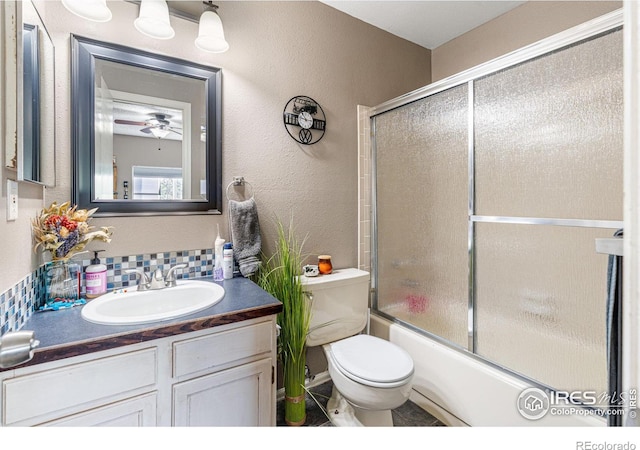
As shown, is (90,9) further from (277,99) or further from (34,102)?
(277,99)

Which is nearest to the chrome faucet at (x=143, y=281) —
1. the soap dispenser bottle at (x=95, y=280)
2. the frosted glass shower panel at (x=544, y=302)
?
the soap dispenser bottle at (x=95, y=280)

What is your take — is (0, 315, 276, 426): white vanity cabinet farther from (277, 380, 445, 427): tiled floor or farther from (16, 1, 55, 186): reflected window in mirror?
(16, 1, 55, 186): reflected window in mirror

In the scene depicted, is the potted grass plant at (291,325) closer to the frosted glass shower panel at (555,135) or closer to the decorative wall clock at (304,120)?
the decorative wall clock at (304,120)

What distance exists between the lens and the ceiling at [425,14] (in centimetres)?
198

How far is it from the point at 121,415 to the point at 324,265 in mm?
1173

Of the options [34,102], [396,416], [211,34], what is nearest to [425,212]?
[396,416]

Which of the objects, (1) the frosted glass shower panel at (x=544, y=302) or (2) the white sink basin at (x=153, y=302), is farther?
(1) the frosted glass shower panel at (x=544, y=302)

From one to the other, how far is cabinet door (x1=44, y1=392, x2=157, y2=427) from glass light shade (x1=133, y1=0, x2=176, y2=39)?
59.2 inches

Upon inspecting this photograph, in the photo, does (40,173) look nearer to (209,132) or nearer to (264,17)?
(209,132)

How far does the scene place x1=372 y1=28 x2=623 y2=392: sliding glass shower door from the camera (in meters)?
1.27

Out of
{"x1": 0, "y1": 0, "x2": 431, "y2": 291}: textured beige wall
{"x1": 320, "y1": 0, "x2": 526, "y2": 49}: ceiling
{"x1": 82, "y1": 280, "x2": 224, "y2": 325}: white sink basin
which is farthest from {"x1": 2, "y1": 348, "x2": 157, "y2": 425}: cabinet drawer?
{"x1": 320, "y1": 0, "x2": 526, "y2": 49}: ceiling

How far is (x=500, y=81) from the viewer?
151 cm

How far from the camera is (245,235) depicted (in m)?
1.65

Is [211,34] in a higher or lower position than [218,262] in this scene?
higher
